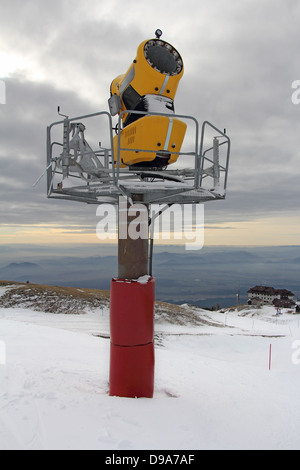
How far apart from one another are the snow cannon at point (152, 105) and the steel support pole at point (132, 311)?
1.26 meters

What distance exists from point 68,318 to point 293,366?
687 inches

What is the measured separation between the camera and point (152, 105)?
6684mm

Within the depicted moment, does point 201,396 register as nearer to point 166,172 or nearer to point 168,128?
point 166,172

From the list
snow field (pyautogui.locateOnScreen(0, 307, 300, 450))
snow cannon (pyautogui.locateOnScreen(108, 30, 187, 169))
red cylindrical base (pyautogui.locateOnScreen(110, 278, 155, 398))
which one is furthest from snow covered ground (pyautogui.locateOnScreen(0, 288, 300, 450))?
snow cannon (pyautogui.locateOnScreen(108, 30, 187, 169))

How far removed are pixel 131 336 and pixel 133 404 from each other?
1.41 metres

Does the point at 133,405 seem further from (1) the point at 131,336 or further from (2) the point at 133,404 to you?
(1) the point at 131,336

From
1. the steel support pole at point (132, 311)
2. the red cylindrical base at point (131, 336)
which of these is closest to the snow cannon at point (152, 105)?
the steel support pole at point (132, 311)

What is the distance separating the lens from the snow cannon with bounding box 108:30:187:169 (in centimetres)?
652

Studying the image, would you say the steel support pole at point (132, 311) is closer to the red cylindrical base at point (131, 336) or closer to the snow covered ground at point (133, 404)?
the red cylindrical base at point (131, 336)

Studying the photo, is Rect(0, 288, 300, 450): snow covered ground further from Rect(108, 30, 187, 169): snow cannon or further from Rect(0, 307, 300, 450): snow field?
Rect(108, 30, 187, 169): snow cannon

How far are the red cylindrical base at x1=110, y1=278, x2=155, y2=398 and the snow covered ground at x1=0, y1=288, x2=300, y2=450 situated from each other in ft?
1.46

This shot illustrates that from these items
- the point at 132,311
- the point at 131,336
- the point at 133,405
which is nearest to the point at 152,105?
the point at 132,311

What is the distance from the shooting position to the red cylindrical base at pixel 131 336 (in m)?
7.20
